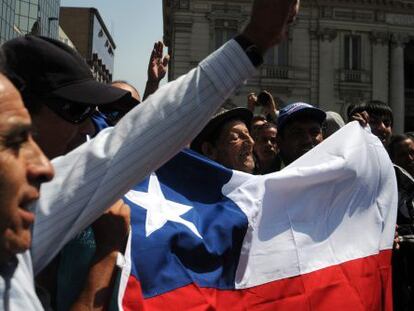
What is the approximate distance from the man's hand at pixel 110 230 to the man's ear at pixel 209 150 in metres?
1.80

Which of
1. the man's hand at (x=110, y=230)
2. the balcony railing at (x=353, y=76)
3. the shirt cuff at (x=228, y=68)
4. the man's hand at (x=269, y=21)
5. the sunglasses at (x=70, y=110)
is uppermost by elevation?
the balcony railing at (x=353, y=76)

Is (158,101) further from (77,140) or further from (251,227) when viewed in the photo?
(251,227)

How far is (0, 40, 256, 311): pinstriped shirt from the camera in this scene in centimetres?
136

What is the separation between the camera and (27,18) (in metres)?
40.4

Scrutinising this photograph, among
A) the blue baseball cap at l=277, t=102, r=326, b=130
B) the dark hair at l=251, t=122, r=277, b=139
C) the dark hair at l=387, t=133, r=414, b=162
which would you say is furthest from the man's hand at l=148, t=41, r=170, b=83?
the dark hair at l=387, t=133, r=414, b=162

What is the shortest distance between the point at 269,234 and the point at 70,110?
1.15m

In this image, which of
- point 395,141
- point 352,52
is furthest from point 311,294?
point 352,52

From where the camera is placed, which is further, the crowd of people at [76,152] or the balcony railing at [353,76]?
the balcony railing at [353,76]

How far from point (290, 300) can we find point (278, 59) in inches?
896

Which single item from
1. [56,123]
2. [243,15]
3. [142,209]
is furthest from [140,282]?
[243,15]

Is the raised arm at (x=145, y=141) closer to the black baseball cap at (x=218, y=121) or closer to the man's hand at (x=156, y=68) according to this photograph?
the black baseball cap at (x=218, y=121)

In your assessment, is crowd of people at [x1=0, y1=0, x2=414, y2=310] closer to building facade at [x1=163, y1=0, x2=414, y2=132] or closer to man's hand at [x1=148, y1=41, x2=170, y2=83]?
man's hand at [x1=148, y1=41, x2=170, y2=83]

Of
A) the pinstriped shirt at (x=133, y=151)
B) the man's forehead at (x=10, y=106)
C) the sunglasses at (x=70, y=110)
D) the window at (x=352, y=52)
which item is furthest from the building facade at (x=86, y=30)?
the man's forehead at (x=10, y=106)

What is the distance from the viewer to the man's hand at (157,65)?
3580mm
